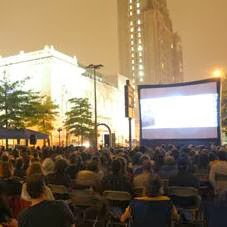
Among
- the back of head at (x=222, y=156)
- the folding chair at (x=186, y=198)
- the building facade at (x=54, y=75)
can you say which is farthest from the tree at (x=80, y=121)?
the folding chair at (x=186, y=198)

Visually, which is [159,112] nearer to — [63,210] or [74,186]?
[74,186]

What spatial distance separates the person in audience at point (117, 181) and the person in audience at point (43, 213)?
3.22 metres

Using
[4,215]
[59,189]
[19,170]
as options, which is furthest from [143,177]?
[4,215]

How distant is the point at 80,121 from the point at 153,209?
190 feet

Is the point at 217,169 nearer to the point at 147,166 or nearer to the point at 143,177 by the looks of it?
the point at 147,166

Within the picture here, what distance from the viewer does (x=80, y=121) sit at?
63.1 meters

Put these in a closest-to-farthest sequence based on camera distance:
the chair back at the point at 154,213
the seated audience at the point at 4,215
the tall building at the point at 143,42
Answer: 1. the seated audience at the point at 4,215
2. the chair back at the point at 154,213
3. the tall building at the point at 143,42

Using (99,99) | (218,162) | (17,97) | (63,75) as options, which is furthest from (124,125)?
(218,162)

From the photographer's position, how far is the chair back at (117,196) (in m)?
7.09

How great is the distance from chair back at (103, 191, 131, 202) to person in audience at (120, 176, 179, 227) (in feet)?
4.49

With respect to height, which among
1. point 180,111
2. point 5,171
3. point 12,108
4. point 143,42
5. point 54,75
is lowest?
point 5,171

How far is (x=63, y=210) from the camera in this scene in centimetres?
431

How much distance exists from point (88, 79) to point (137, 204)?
80.4 m

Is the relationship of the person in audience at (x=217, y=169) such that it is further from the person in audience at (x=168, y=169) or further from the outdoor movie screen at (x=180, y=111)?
the outdoor movie screen at (x=180, y=111)
